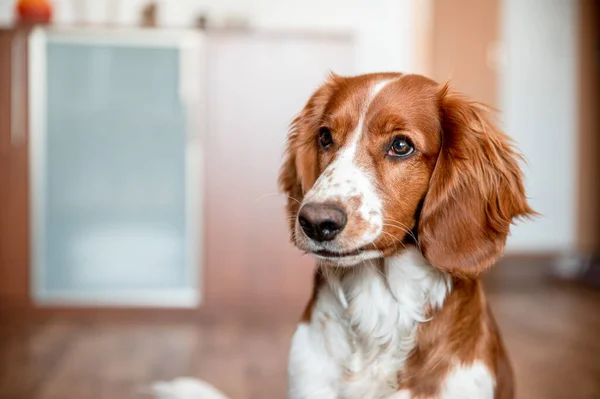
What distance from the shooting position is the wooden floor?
275 centimetres

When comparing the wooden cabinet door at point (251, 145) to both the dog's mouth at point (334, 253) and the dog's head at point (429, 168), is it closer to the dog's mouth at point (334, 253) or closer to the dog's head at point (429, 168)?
the dog's head at point (429, 168)

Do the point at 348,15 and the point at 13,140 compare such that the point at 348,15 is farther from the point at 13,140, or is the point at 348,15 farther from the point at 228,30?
the point at 13,140

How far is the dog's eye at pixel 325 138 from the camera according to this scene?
1655 millimetres

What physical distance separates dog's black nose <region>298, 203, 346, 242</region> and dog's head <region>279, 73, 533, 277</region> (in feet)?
0.30

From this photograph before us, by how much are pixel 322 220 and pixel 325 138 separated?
1.10 feet

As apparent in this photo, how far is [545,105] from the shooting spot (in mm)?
6055

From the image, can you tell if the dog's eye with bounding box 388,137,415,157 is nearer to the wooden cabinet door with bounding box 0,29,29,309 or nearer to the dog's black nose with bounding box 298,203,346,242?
the dog's black nose with bounding box 298,203,346,242

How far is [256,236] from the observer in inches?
160

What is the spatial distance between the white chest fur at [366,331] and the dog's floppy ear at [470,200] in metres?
0.08

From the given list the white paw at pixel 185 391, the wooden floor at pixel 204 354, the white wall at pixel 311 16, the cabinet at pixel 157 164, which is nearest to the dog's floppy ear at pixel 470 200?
the white paw at pixel 185 391

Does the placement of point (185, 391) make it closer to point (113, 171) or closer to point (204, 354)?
point (204, 354)

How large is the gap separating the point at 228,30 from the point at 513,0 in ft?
9.58

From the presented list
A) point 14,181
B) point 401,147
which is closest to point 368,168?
point 401,147

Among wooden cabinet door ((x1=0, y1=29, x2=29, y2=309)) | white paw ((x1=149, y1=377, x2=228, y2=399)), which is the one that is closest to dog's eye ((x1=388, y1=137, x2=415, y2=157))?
white paw ((x1=149, y1=377, x2=228, y2=399))
